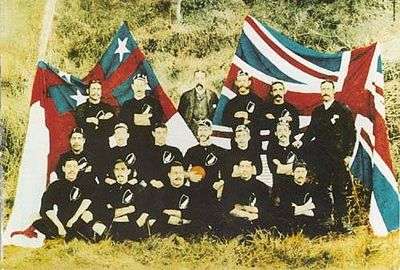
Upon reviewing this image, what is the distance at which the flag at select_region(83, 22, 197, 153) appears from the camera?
4.65 metres

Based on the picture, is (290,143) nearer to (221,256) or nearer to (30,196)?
(221,256)

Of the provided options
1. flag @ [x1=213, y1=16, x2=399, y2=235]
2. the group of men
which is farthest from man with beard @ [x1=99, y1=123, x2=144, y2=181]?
flag @ [x1=213, y1=16, x2=399, y2=235]

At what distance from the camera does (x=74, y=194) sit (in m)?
4.65

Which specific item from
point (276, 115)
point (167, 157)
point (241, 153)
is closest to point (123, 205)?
point (167, 157)

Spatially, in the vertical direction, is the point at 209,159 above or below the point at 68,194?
above

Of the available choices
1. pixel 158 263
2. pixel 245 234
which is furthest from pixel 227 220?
pixel 158 263

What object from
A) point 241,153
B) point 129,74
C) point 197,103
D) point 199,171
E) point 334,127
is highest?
point 129,74

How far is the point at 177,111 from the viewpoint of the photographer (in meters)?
4.65

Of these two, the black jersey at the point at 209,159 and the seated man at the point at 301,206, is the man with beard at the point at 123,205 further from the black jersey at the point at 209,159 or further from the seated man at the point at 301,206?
the seated man at the point at 301,206

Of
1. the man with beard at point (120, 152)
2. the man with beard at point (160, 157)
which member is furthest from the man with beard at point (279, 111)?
the man with beard at point (120, 152)

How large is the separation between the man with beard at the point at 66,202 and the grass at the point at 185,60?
13cm

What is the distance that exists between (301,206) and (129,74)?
156 cm

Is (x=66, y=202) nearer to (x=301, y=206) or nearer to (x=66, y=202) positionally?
(x=66, y=202)

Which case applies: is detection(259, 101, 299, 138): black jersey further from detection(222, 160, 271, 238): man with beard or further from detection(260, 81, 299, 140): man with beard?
detection(222, 160, 271, 238): man with beard
